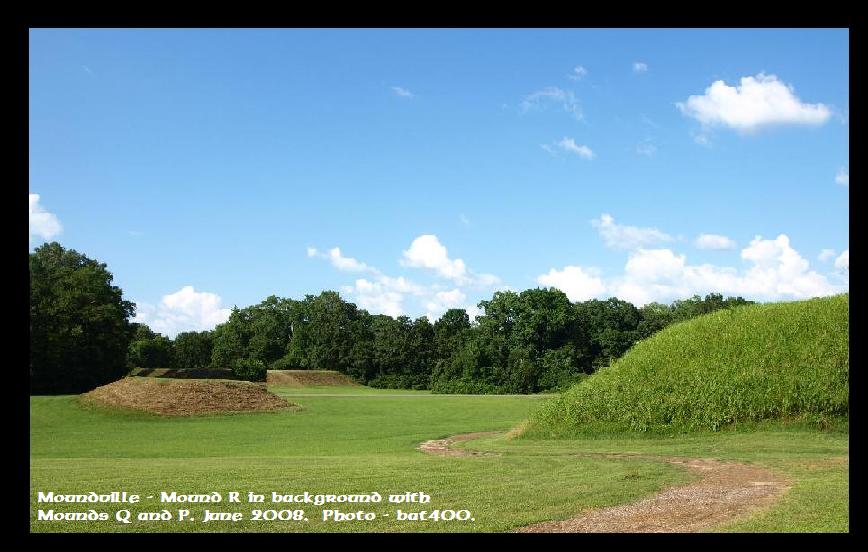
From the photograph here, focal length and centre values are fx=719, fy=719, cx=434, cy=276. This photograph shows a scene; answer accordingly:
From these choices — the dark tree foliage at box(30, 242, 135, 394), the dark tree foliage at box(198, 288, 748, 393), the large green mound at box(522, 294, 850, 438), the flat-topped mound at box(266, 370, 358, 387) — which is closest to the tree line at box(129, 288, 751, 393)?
the dark tree foliage at box(198, 288, 748, 393)

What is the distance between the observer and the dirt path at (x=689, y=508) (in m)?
7.59

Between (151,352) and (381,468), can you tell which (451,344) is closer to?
(151,352)

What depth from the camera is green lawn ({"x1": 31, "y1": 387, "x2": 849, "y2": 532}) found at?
7973 mm

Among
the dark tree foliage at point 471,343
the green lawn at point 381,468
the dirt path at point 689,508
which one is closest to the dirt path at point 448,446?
the green lawn at point 381,468

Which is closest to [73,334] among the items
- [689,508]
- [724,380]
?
[724,380]

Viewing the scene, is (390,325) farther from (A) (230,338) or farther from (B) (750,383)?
(B) (750,383)

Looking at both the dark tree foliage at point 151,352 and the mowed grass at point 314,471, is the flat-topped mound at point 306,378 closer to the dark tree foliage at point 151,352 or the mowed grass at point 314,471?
the dark tree foliage at point 151,352

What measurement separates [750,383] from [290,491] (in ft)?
48.3

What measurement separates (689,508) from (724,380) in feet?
41.1

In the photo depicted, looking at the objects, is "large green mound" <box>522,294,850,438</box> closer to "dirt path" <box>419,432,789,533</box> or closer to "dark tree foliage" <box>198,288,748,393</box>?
"dirt path" <box>419,432,789,533</box>

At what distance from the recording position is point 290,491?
916 centimetres

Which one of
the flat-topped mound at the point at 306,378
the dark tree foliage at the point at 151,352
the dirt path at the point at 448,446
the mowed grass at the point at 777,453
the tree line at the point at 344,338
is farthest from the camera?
the dark tree foliage at the point at 151,352

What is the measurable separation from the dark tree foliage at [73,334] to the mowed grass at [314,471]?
17336 millimetres

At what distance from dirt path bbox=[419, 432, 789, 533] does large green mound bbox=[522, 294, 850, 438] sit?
24.2ft
